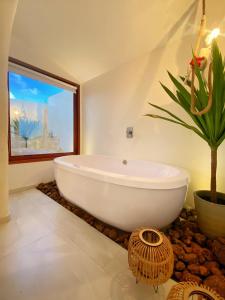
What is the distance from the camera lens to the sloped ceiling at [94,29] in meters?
1.48

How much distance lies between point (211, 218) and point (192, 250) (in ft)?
0.91

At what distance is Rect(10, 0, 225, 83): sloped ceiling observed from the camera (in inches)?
58.2

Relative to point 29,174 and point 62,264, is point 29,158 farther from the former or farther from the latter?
point 62,264

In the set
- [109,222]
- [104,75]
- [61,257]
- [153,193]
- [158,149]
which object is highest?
[104,75]

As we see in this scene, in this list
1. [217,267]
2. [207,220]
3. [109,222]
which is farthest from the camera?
[109,222]

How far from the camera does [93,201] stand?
4.35 ft

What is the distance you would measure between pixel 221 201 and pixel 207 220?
0.26 m

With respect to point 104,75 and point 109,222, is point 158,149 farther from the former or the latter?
point 104,75

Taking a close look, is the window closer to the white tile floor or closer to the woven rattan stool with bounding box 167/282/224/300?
the white tile floor

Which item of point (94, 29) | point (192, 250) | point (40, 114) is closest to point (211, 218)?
point (192, 250)

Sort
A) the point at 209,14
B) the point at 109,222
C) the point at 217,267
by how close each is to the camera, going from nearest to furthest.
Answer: the point at 217,267
the point at 109,222
the point at 209,14

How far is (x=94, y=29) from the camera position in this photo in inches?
68.8

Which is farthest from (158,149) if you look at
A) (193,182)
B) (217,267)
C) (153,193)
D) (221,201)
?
(217,267)

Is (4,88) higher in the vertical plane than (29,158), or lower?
higher
